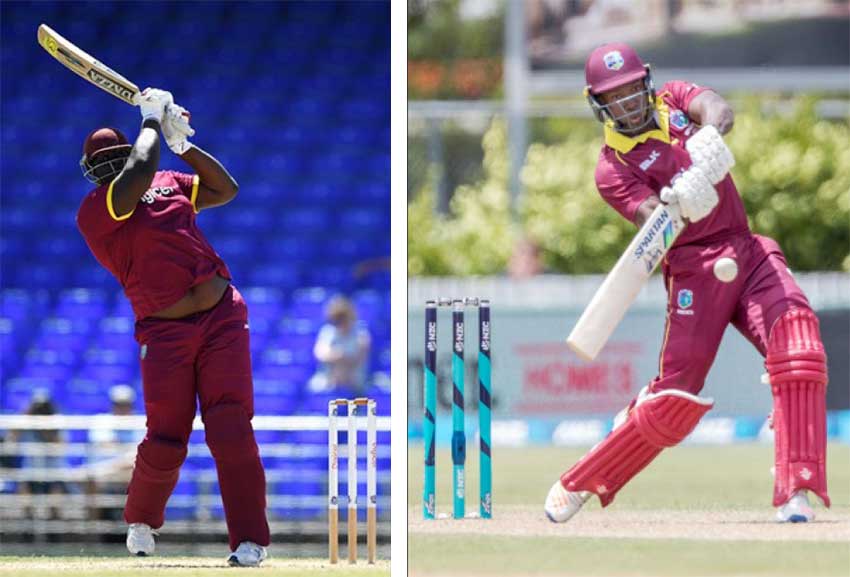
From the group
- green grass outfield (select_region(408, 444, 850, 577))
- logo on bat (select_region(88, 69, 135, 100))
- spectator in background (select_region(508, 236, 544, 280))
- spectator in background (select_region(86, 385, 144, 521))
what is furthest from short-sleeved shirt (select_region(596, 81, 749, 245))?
spectator in background (select_region(508, 236, 544, 280))

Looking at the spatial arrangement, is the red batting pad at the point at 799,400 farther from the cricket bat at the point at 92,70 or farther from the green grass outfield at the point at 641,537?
the cricket bat at the point at 92,70

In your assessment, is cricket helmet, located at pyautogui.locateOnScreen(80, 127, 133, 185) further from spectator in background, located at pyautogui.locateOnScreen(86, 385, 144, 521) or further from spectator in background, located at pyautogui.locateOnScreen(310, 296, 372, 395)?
spectator in background, located at pyautogui.locateOnScreen(310, 296, 372, 395)

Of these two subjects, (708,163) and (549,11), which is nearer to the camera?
(708,163)

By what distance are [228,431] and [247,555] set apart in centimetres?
40

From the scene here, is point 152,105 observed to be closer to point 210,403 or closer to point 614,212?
point 210,403

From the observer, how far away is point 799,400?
5.80m

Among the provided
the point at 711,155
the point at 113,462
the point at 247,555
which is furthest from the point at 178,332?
the point at 113,462

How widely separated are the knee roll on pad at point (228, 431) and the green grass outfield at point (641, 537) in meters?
0.62

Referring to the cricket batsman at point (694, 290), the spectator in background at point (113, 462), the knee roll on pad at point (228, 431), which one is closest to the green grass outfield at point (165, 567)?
the knee roll on pad at point (228, 431)

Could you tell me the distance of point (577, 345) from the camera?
5.91 m

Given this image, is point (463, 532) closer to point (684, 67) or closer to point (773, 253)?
point (773, 253)

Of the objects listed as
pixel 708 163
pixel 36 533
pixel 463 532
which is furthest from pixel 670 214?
pixel 36 533

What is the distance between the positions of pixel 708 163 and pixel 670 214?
0.69 ft

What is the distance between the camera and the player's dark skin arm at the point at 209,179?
5.88 meters
